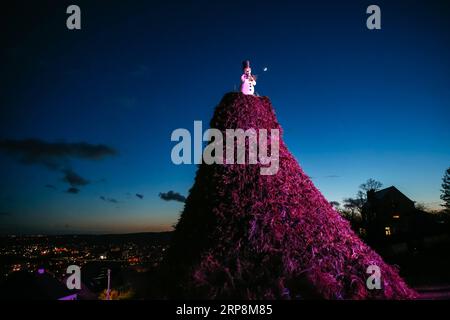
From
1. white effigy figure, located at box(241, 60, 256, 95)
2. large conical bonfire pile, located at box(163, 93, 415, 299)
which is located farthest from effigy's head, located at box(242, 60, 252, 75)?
large conical bonfire pile, located at box(163, 93, 415, 299)

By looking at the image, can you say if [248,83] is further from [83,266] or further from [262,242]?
[83,266]

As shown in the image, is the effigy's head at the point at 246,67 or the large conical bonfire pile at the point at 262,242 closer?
the large conical bonfire pile at the point at 262,242

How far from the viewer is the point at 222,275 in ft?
20.7

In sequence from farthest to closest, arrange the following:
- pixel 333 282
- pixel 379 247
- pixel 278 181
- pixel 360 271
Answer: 1. pixel 379 247
2. pixel 278 181
3. pixel 360 271
4. pixel 333 282

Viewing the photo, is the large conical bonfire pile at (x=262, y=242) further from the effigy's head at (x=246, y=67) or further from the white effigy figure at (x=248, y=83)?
the effigy's head at (x=246, y=67)

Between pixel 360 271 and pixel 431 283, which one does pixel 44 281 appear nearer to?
pixel 360 271


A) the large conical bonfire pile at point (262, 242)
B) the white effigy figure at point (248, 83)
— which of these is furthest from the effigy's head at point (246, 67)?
the large conical bonfire pile at point (262, 242)

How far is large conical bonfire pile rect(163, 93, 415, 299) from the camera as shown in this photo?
6254mm

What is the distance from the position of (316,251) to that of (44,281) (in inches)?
591

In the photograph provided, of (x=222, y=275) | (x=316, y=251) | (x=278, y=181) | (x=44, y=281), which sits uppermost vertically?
(x=278, y=181)

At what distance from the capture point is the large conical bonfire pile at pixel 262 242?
625 cm

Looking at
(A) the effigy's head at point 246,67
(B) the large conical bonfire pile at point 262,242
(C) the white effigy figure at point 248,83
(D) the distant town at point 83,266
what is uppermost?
(A) the effigy's head at point 246,67

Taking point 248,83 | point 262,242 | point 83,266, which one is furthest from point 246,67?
point 83,266
